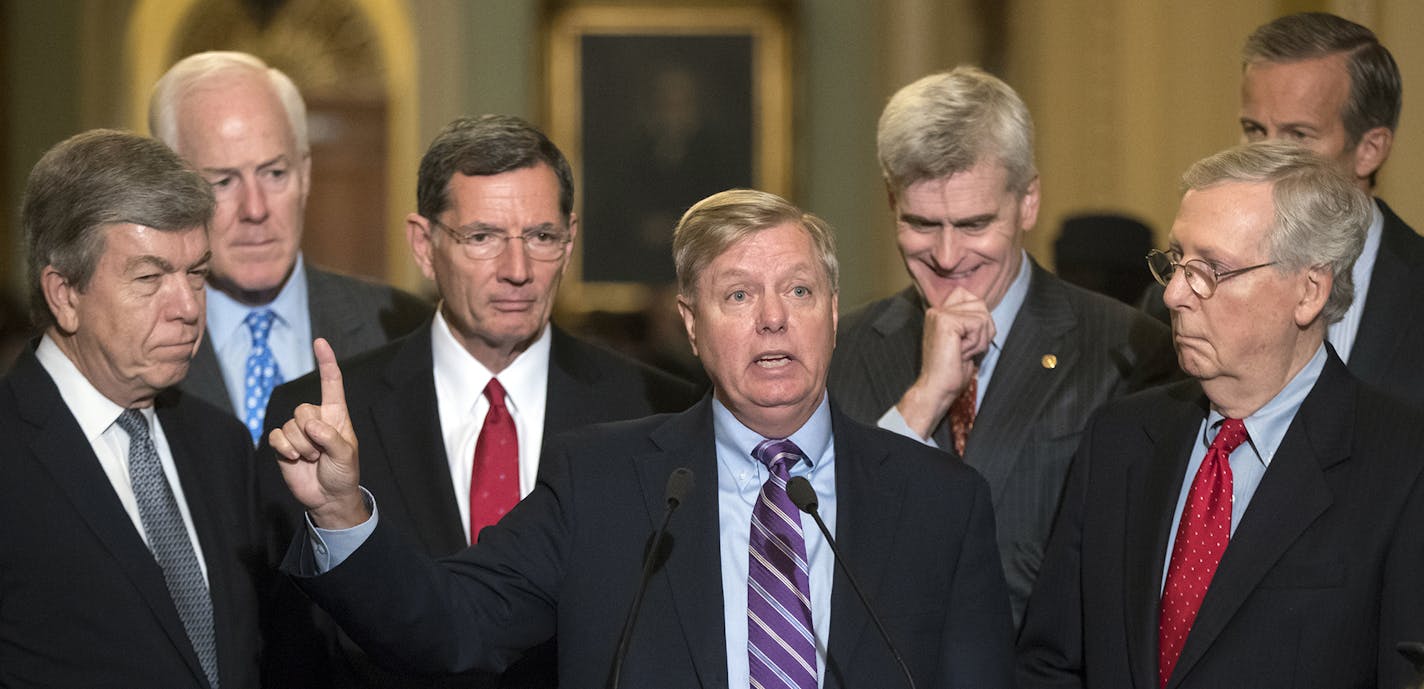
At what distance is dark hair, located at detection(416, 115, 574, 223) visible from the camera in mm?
3283

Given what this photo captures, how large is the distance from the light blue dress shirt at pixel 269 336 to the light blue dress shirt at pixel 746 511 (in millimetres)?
1360

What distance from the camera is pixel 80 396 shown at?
2900mm

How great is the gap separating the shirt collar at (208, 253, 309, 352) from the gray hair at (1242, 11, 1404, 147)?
2134 millimetres

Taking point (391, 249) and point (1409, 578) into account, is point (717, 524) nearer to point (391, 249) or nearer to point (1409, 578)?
point (1409, 578)

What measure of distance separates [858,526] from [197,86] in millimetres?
2002

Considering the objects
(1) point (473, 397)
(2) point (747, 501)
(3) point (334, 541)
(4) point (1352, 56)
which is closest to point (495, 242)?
(1) point (473, 397)

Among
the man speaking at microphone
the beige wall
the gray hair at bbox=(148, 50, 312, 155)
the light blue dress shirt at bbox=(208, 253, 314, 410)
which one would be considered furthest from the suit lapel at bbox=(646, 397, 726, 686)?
the beige wall

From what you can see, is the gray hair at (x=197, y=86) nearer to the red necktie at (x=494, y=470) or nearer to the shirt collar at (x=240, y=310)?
the shirt collar at (x=240, y=310)

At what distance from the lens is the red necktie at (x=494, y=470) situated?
3209mm

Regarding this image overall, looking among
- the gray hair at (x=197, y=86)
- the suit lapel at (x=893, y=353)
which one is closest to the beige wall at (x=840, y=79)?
the suit lapel at (x=893, y=353)

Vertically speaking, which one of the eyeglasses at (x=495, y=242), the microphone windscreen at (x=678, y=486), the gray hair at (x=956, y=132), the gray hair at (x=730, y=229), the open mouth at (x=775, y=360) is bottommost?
the microphone windscreen at (x=678, y=486)

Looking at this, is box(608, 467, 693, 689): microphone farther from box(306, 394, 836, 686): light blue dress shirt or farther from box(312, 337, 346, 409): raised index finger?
box(312, 337, 346, 409): raised index finger

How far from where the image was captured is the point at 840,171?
1127 cm

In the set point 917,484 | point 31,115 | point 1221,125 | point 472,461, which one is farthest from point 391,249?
point 917,484
